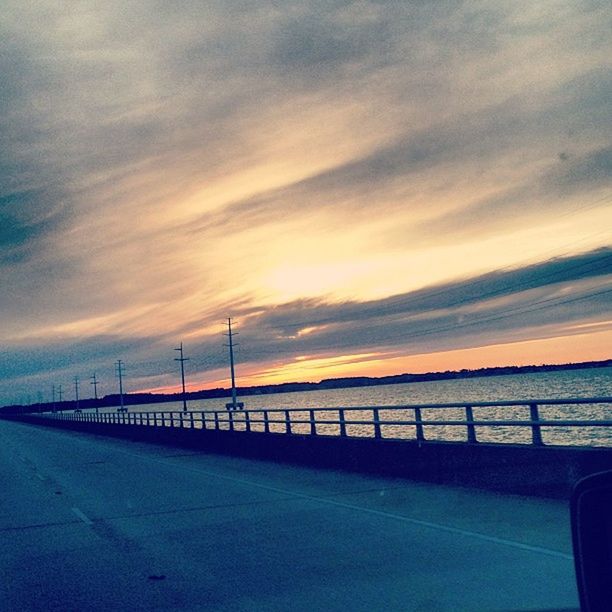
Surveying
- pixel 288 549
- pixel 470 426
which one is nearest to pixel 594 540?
pixel 288 549

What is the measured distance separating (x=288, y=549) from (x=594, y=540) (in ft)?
27.5

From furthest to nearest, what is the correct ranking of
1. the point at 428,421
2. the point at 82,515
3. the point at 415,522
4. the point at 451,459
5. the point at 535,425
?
1. the point at 428,421
2. the point at 451,459
3. the point at 82,515
4. the point at 535,425
5. the point at 415,522

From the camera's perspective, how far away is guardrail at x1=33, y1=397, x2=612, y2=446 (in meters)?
14.7

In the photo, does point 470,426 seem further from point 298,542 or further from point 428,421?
point 298,542

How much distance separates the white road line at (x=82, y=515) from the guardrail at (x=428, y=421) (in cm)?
634

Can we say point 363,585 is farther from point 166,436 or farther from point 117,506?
point 166,436

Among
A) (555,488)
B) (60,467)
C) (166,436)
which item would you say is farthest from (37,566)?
(166,436)

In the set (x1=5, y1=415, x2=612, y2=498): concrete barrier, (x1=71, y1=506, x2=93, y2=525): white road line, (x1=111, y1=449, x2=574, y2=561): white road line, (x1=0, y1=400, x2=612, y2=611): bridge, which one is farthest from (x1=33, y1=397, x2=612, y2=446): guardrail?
(x1=71, y1=506, x2=93, y2=525): white road line

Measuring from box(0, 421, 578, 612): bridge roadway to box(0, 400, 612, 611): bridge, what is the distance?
0.09 ft

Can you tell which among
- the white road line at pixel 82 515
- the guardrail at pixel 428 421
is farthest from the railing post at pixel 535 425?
the white road line at pixel 82 515

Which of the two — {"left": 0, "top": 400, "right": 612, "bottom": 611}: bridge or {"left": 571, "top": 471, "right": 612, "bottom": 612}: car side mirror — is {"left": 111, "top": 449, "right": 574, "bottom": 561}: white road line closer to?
{"left": 0, "top": 400, "right": 612, "bottom": 611}: bridge

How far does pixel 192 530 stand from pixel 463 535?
3.97 metres

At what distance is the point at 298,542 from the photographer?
11.2 metres

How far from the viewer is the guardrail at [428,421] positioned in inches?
579
